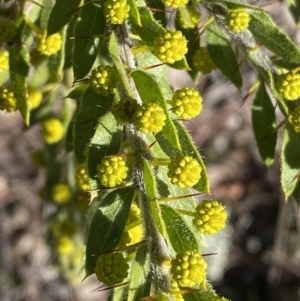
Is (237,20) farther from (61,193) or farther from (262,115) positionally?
(61,193)

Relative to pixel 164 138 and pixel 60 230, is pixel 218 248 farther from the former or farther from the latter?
pixel 164 138

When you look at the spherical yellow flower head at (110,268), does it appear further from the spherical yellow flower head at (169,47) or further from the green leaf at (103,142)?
the spherical yellow flower head at (169,47)

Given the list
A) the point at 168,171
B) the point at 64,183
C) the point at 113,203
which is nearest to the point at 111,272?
the point at 113,203

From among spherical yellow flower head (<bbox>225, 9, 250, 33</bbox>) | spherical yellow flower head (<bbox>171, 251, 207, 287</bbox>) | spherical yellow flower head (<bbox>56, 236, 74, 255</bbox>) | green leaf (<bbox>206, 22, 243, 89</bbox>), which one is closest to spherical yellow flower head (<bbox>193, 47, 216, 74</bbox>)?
green leaf (<bbox>206, 22, 243, 89</bbox>)

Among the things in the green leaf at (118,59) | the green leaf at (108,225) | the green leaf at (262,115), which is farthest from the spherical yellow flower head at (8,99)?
the green leaf at (262,115)

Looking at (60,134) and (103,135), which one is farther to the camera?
(60,134)

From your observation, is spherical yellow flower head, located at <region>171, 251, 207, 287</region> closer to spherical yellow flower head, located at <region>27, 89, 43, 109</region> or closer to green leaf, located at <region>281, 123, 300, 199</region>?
green leaf, located at <region>281, 123, 300, 199</region>
